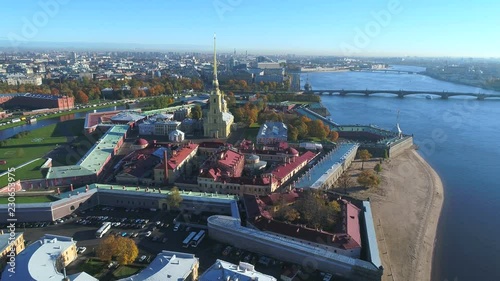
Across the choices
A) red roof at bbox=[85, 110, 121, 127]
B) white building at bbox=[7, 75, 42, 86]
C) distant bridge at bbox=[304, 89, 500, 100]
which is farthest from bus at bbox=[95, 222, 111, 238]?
white building at bbox=[7, 75, 42, 86]

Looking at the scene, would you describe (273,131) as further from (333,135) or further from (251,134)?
(333,135)

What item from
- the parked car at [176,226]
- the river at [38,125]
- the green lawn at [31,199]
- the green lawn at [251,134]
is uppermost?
the green lawn at [251,134]

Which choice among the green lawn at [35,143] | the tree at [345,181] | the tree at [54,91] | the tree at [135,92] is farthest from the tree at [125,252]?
the tree at [54,91]

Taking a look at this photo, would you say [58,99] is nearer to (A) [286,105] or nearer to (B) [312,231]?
(A) [286,105]

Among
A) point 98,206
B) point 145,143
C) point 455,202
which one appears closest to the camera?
point 98,206

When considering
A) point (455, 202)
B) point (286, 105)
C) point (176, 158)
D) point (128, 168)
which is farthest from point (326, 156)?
point (286, 105)

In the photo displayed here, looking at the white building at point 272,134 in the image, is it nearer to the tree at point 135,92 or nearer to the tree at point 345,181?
the tree at point 345,181
